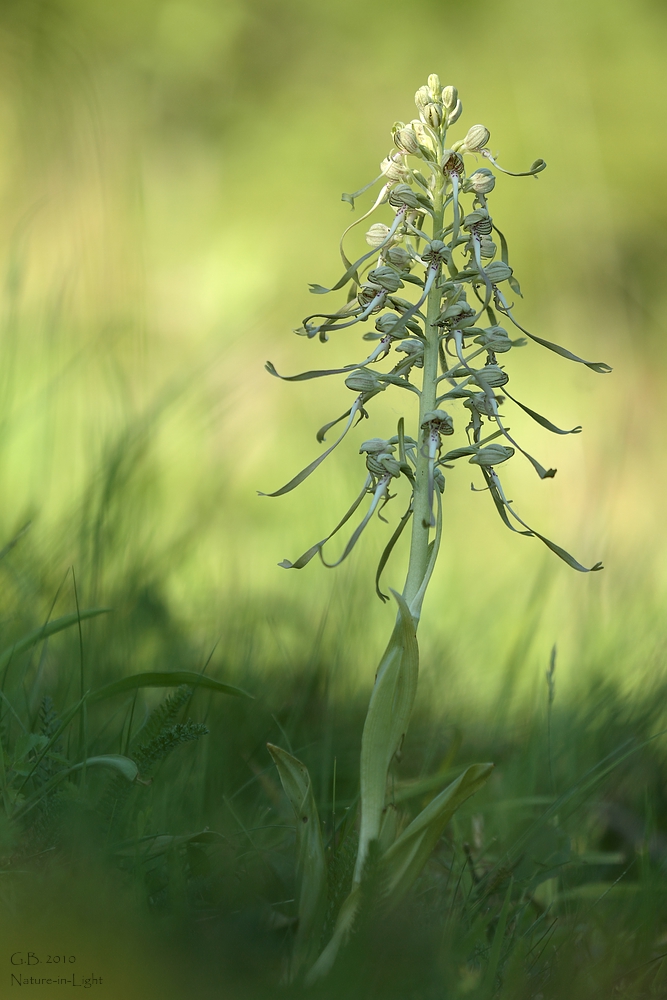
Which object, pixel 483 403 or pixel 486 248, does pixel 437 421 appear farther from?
pixel 486 248

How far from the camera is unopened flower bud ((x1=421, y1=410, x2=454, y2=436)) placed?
104cm

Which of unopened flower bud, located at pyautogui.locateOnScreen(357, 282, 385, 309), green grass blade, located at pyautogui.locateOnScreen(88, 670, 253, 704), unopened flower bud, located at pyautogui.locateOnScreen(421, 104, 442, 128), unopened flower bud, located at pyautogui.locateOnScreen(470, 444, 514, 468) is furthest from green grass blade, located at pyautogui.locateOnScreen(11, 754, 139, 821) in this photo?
unopened flower bud, located at pyautogui.locateOnScreen(421, 104, 442, 128)

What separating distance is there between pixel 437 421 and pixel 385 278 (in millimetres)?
214

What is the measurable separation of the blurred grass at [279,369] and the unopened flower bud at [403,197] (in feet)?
2.50

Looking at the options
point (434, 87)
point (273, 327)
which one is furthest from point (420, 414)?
point (273, 327)

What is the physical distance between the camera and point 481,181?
3.61 feet

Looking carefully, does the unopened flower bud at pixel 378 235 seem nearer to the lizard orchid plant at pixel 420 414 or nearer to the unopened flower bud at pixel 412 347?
the lizard orchid plant at pixel 420 414

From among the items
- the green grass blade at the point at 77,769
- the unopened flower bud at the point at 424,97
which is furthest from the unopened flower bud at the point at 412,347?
the green grass blade at the point at 77,769

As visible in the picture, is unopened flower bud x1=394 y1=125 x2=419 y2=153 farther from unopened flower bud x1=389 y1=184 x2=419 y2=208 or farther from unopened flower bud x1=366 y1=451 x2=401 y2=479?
unopened flower bud x1=366 y1=451 x2=401 y2=479

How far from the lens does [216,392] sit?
2469 millimetres

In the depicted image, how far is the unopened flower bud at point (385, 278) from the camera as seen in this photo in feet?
3.49

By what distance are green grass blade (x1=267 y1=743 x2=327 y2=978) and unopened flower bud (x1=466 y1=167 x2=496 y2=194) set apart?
0.82m

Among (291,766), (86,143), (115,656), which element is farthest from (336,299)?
(291,766)

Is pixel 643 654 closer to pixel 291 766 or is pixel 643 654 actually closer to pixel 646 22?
pixel 291 766
